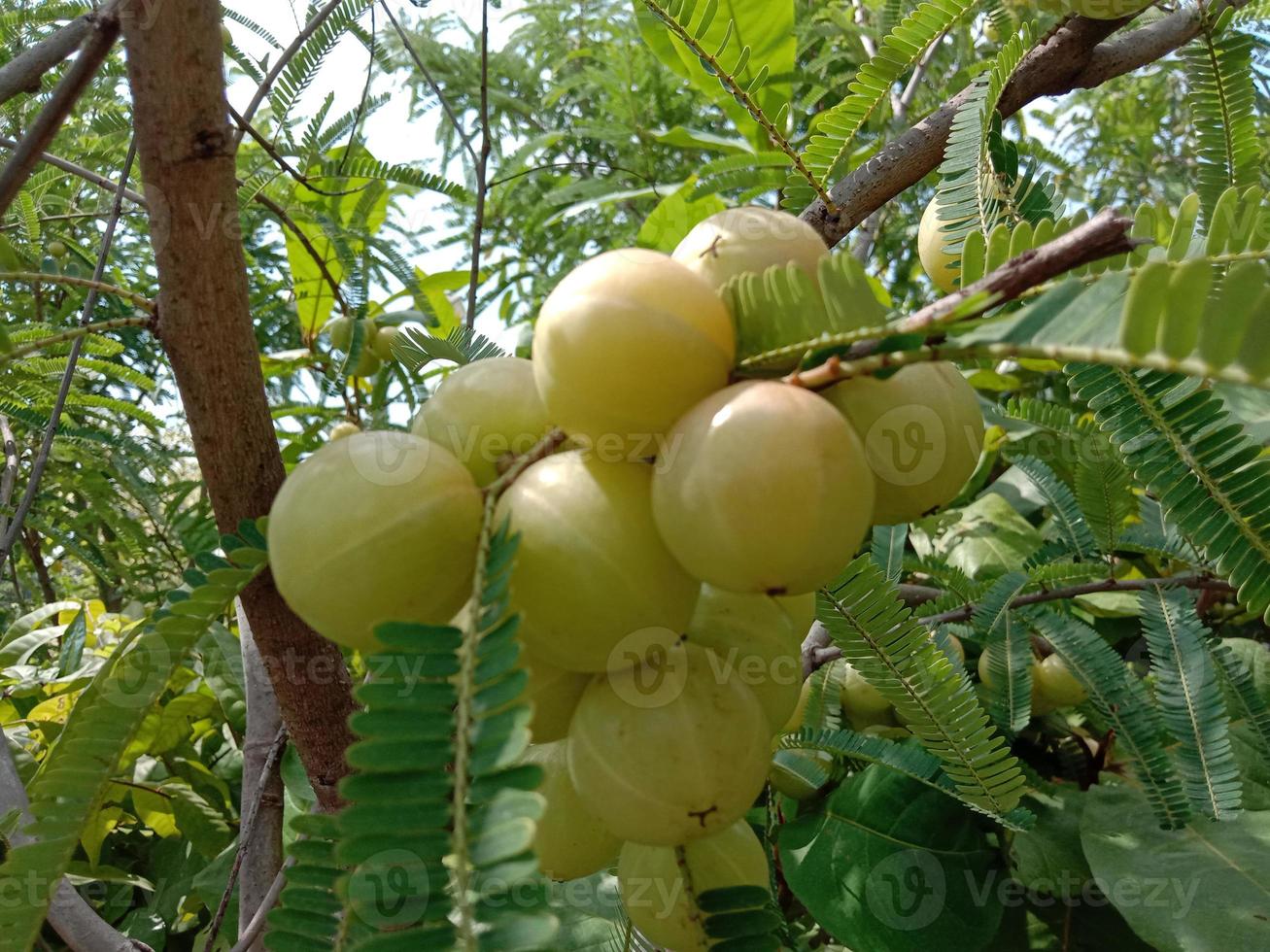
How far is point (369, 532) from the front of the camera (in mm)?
404

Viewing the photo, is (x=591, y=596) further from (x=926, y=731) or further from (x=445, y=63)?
(x=445, y=63)

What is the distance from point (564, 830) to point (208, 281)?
0.38 m

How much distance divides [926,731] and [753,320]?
427 mm

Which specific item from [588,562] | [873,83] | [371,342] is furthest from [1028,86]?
[371,342]

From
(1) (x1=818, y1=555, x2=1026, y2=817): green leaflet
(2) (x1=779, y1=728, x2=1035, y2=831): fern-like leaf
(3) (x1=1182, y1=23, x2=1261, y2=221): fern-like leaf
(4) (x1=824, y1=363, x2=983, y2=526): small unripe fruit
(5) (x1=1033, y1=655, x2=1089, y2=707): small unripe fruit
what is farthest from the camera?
(5) (x1=1033, y1=655, x2=1089, y2=707): small unripe fruit

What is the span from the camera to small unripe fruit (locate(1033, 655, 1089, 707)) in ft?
3.81

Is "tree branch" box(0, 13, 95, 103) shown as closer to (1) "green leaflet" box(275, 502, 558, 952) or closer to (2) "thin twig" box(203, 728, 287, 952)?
(1) "green leaflet" box(275, 502, 558, 952)

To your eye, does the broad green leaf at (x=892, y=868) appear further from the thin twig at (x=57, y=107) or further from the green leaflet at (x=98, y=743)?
the thin twig at (x=57, y=107)

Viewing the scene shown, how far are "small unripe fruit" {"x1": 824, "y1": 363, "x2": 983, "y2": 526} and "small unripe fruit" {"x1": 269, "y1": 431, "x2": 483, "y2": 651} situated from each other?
0.67 ft

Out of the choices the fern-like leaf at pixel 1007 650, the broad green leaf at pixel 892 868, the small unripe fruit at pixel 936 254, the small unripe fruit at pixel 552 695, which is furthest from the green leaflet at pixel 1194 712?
the small unripe fruit at pixel 552 695

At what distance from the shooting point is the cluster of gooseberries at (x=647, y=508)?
1.22 ft

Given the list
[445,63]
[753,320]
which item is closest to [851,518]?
[753,320]

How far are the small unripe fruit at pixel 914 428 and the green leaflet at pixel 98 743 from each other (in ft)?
1.10

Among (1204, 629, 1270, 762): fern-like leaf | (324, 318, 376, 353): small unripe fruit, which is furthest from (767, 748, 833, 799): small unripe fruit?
(324, 318, 376, 353): small unripe fruit
